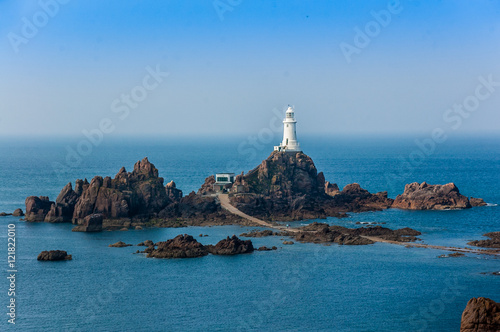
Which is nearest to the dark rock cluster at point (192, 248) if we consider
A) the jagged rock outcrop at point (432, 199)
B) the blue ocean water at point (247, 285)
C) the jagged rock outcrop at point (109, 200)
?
the blue ocean water at point (247, 285)

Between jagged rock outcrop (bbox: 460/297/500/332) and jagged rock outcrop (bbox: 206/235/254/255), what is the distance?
3706cm

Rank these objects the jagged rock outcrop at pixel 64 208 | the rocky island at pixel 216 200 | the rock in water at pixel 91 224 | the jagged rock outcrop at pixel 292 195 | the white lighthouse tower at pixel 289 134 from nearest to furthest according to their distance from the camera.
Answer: the rock in water at pixel 91 224
the rocky island at pixel 216 200
the jagged rock outcrop at pixel 64 208
the jagged rock outcrop at pixel 292 195
the white lighthouse tower at pixel 289 134

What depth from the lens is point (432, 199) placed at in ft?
343

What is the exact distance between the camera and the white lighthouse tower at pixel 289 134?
114963 mm

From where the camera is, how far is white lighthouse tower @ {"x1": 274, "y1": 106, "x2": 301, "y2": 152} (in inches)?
4526

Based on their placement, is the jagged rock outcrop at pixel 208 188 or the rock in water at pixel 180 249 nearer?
the rock in water at pixel 180 249

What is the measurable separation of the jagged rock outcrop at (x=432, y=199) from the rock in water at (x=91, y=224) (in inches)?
1725

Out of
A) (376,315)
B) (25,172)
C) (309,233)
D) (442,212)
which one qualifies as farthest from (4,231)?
(25,172)

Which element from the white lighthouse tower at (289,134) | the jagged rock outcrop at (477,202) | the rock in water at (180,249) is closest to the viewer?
the rock in water at (180,249)

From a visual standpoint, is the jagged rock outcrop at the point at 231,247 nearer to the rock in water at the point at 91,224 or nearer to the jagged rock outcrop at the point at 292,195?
the rock in water at the point at 91,224

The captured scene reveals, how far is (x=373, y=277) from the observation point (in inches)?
2534

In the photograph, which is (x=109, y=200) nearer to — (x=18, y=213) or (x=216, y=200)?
(x=18, y=213)

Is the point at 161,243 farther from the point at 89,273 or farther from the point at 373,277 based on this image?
the point at 373,277

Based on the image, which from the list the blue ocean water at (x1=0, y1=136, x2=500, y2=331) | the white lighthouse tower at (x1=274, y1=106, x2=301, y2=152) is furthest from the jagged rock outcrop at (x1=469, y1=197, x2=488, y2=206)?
the white lighthouse tower at (x1=274, y1=106, x2=301, y2=152)
